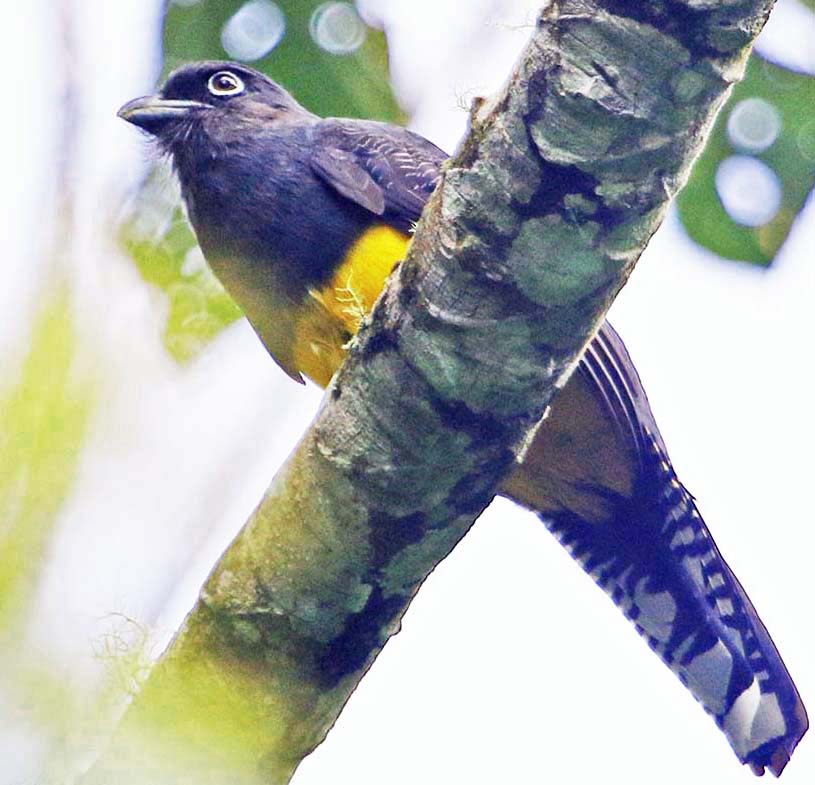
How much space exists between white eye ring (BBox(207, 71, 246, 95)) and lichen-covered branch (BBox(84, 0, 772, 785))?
2.38 m

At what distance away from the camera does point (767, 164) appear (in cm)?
354

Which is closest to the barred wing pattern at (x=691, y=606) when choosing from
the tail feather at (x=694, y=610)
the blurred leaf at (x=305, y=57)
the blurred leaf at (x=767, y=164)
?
the tail feather at (x=694, y=610)

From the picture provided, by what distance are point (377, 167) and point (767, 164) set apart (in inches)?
55.9

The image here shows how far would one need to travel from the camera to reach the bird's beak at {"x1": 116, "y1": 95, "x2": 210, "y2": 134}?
15.8ft

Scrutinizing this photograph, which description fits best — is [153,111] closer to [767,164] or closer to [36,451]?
[767,164]

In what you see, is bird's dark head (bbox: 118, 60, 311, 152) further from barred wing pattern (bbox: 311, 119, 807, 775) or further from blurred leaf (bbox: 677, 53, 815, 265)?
blurred leaf (bbox: 677, 53, 815, 265)

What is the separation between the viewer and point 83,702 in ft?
5.74

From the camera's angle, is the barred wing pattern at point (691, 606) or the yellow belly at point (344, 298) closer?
the yellow belly at point (344, 298)

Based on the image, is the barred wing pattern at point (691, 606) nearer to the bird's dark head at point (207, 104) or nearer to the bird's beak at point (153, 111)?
the bird's dark head at point (207, 104)

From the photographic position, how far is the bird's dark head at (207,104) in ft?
15.6

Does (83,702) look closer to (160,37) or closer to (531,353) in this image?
(531,353)

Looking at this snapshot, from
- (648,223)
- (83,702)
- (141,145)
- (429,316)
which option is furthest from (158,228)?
(141,145)

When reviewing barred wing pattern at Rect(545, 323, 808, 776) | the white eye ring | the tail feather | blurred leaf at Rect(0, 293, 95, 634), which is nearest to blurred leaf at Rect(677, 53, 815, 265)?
barred wing pattern at Rect(545, 323, 808, 776)

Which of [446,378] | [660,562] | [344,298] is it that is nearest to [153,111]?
[344,298]
